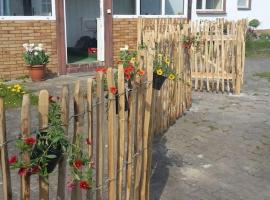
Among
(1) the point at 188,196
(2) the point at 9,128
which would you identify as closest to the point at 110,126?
(1) the point at 188,196

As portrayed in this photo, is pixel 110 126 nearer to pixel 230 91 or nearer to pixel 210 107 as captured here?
pixel 210 107

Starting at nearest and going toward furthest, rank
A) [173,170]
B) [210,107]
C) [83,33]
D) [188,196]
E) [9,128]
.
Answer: [188,196]
[173,170]
[9,128]
[210,107]
[83,33]

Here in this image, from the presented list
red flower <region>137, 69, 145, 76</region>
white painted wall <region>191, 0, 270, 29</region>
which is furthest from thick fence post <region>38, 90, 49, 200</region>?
white painted wall <region>191, 0, 270, 29</region>

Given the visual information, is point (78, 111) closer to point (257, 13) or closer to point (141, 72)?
point (141, 72)

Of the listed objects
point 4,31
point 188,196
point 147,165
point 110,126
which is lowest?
point 188,196

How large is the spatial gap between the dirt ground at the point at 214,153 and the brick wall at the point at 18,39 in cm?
298

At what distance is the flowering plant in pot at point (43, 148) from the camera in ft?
7.22

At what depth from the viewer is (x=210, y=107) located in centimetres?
796

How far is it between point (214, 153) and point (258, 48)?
1466cm

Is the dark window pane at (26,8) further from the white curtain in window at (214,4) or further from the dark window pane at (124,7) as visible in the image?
the white curtain in window at (214,4)

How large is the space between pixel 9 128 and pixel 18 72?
4.19 meters

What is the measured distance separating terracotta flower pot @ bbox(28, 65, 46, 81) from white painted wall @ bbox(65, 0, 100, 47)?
14.4 feet

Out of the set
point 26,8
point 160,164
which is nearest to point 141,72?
point 160,164

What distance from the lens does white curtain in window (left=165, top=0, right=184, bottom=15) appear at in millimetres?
13531
